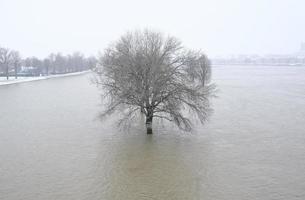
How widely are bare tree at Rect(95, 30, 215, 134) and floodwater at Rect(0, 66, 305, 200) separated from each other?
2109mm

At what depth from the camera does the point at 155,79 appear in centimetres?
2402

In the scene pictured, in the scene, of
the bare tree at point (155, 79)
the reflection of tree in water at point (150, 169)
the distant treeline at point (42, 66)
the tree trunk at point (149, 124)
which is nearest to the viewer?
the reflection of tree in water at point (150, 169)

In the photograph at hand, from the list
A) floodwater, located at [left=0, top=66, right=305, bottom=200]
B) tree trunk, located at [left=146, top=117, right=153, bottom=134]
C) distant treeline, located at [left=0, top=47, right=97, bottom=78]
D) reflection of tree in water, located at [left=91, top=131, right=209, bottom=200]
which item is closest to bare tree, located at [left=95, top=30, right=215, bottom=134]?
tree trunk, located at [left=146, top=117, right=153, bottom=134]

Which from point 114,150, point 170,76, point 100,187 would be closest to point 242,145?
point 170,76

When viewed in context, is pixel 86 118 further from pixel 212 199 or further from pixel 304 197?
pixel 304 197

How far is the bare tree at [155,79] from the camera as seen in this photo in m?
24.3

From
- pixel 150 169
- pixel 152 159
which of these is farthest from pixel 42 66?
pixel 150 169

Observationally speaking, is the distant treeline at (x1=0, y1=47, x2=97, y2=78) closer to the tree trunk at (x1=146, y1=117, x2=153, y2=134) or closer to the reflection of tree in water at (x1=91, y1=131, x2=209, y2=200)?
the tree trunk at (x1=146, y1=117, x2=153, y2=134)

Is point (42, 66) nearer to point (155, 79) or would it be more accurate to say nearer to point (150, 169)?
point (155, 79)

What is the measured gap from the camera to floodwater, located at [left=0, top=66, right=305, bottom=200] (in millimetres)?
15906

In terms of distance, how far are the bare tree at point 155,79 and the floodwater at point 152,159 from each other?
6.92 ft

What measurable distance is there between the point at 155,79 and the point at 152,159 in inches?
246

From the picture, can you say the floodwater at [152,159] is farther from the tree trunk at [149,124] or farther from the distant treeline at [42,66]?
the distant treeline at [42,66]

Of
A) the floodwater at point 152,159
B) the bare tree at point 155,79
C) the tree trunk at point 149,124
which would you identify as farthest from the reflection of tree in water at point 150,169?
the bare tree at point 155,79
